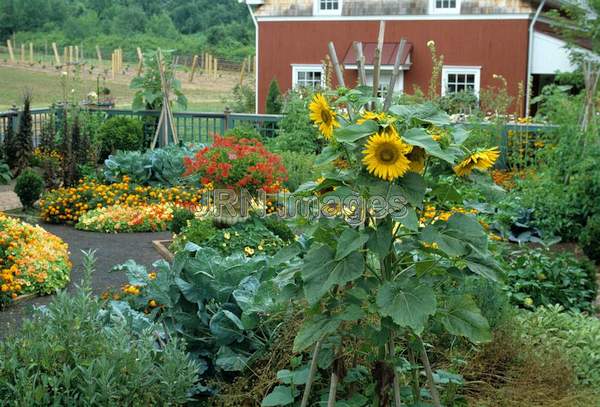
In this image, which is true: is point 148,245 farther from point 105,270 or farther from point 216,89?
point 216,89

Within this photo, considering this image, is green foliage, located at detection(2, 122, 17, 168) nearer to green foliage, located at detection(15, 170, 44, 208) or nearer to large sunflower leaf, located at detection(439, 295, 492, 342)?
green foliage, located at detection(15, 170, 44, 208)

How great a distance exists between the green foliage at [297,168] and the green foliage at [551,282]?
Answer: 3.83 m

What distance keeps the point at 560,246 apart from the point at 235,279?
196 inches

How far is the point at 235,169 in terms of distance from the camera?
299 inches

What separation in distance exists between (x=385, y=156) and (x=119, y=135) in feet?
34.4

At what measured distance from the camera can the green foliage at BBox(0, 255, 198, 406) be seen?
3365mm

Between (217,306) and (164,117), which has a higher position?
(164,117)

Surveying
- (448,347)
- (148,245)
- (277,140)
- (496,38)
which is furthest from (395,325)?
(496,38)

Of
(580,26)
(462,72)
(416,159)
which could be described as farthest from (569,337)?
(462,72)

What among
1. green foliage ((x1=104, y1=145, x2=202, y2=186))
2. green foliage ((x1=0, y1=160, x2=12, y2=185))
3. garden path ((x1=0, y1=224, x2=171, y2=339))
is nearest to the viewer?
garden path ((x1=0, y1=224, x2=171, y2=339))

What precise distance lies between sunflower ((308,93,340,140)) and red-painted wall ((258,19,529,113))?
16.4 metres

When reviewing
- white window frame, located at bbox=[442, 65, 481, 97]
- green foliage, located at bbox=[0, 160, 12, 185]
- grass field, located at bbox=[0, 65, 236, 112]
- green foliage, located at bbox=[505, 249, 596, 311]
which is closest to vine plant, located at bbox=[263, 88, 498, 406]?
green foliage, located at bbox=[505, 249, 596, 311]

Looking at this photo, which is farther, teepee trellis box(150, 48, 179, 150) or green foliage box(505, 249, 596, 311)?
teepee trellis box(150, 48, 179, 150)

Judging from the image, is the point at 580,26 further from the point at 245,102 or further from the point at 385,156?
the point at 385,156
